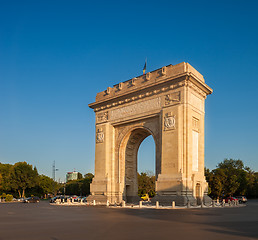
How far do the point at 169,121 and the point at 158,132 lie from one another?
2762mm

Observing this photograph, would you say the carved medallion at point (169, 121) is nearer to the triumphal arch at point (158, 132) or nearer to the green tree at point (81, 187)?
the triumphal arch at point (158, 132)

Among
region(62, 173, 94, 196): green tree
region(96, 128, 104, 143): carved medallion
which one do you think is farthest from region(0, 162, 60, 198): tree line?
region(96, 128, 104, 143): carved medallion

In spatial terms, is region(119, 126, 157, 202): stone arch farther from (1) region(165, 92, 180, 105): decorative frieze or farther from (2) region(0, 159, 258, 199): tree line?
(2) region(0, 159, 258, 199): tree line

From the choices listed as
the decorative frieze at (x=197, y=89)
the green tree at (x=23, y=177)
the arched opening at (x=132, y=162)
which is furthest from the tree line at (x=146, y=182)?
the decorative frieze at (x=197, y=89)

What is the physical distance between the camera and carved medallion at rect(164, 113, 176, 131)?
3006 centimetres

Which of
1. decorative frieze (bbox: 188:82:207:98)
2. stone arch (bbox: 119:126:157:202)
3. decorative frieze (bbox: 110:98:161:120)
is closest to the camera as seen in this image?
decorative frieze (bbox: 188:82:207:98)

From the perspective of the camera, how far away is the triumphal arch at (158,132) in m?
29.1

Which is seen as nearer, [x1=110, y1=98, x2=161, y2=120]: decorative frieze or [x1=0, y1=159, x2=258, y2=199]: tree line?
[x1=110, y1=98, x2=161, y2=120]: decorative frieze

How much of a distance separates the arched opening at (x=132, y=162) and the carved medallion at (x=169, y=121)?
18.4ft

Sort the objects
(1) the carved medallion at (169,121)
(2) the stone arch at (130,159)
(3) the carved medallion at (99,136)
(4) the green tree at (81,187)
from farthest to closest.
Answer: (4) the green tree at (81,187), (3) the carved medallion at (99,136), (2) the stone arch at (130,159), (1) the carved medallion at (169,121)

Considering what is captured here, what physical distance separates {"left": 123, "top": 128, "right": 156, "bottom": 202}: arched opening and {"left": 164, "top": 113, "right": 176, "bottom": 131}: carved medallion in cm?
561

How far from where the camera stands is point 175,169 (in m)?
29.0

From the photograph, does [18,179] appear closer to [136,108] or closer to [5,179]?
[5,179]

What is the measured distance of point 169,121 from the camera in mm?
30406
